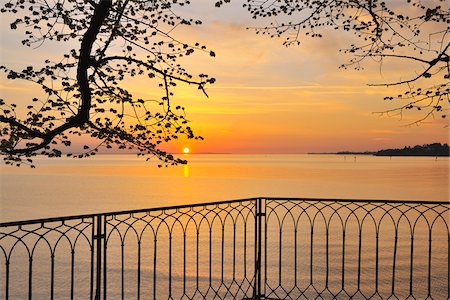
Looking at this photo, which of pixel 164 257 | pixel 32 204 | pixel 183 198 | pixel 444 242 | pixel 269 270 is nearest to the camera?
pixel 269 270

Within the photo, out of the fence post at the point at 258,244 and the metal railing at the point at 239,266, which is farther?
the metal railing at the point at 239,266

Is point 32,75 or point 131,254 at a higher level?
point 32,75

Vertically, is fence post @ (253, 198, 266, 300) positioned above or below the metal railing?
above

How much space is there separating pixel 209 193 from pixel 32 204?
1521cm

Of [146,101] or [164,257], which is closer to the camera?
[146,101]

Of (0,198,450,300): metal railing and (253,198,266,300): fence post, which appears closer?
(253,198,266,300): fence post

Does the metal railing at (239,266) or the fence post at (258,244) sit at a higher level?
the fence post at (258,244)

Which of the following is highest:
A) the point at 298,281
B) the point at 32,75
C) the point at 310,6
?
the point at 310,6

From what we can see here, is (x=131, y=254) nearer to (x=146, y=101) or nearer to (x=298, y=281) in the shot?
(x=298, y=281)

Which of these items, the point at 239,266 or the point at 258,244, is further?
the point at 239,266

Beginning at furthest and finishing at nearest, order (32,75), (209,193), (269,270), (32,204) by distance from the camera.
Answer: (209,193)
(32,204)
(269,270)
(32,75)

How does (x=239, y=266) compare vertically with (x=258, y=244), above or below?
below

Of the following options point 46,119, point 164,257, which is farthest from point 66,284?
point 46,119

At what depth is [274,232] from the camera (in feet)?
80.5
